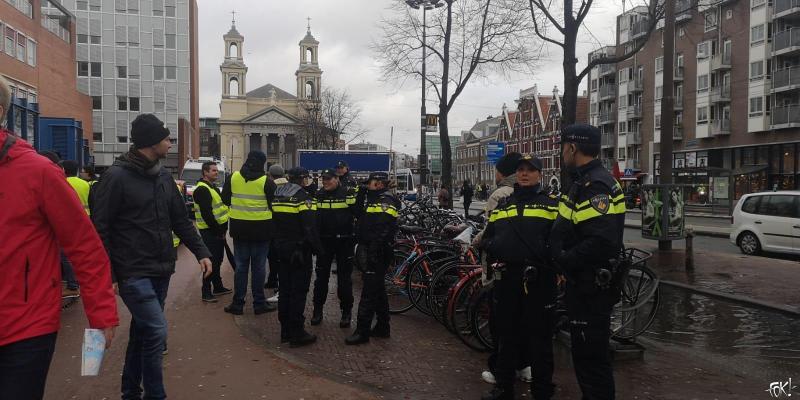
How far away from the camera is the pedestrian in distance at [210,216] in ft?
26.8

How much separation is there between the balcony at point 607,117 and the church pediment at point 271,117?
54.0 meters

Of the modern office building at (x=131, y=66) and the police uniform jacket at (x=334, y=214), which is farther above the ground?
the modern office building at (x=131, y=66)

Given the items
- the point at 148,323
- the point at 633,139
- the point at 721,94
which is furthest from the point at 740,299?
the point at 633,139

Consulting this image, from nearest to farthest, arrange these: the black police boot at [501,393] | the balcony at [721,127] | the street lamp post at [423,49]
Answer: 1. the black police boot at [501,393]
2. the street lamp post at [423,49]
3. the balcony at [721,127]

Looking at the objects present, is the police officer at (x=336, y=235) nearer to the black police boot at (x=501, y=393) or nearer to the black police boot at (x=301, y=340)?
the black police boot at (x=301, y=340)

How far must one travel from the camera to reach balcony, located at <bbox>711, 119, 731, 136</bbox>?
152 ft

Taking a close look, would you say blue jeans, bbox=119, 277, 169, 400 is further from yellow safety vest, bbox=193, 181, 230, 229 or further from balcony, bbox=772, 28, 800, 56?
balcony, bbox=772, 28, 800, 56

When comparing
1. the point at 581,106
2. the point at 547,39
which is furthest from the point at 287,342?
the point at 581,106

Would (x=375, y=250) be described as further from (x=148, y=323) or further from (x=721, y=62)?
(x=721, y=62)

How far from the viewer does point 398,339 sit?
21.2 feet

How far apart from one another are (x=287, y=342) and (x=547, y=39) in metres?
10.3

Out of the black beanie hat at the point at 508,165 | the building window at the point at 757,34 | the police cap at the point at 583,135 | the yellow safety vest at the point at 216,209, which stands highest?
the building window at the point at 757,34

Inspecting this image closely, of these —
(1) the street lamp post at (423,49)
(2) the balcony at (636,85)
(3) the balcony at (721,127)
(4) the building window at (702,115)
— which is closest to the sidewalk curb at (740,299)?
(1) the street lamp post at (423,49)

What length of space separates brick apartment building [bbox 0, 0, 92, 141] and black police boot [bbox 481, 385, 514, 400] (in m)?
32.9
